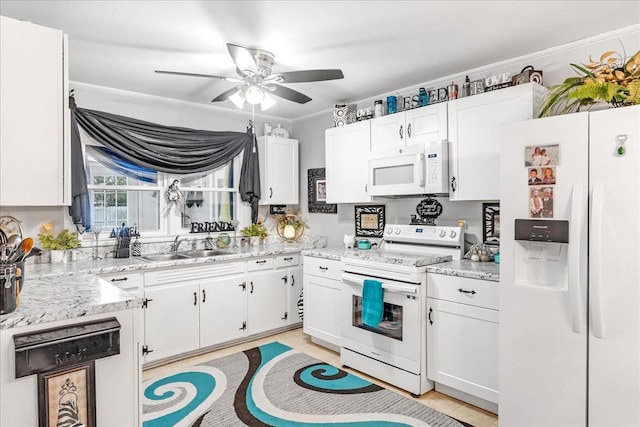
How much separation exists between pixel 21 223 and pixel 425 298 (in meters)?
3.30

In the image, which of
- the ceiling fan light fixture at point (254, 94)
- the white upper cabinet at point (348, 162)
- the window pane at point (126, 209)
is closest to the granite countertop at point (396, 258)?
the white upper cabinet at point (348, 162)

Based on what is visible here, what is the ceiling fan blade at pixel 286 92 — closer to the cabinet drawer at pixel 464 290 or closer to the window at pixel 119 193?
the cabinet drawer at pixel 464 290

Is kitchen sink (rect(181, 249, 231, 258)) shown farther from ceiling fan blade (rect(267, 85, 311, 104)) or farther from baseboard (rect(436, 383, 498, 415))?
baseboard (rect(436, 383, 498, 415))

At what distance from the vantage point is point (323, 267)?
12.2 feet

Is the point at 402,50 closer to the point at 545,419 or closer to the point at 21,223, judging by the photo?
the point at 545,419

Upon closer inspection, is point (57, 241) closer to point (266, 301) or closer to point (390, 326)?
point (266, 301)

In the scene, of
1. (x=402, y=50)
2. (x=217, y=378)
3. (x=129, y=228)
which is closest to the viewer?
(x=402, y=50)

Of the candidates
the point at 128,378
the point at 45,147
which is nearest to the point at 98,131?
the point at 45,147

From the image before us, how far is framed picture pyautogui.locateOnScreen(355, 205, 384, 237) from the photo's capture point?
403 cm

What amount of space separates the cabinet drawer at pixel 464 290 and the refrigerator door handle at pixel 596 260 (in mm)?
647

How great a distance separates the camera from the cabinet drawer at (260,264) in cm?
396

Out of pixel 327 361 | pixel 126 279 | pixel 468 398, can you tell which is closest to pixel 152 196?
pixel 126 279

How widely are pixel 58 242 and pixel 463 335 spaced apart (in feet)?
10.9

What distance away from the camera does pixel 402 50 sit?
2.85m
